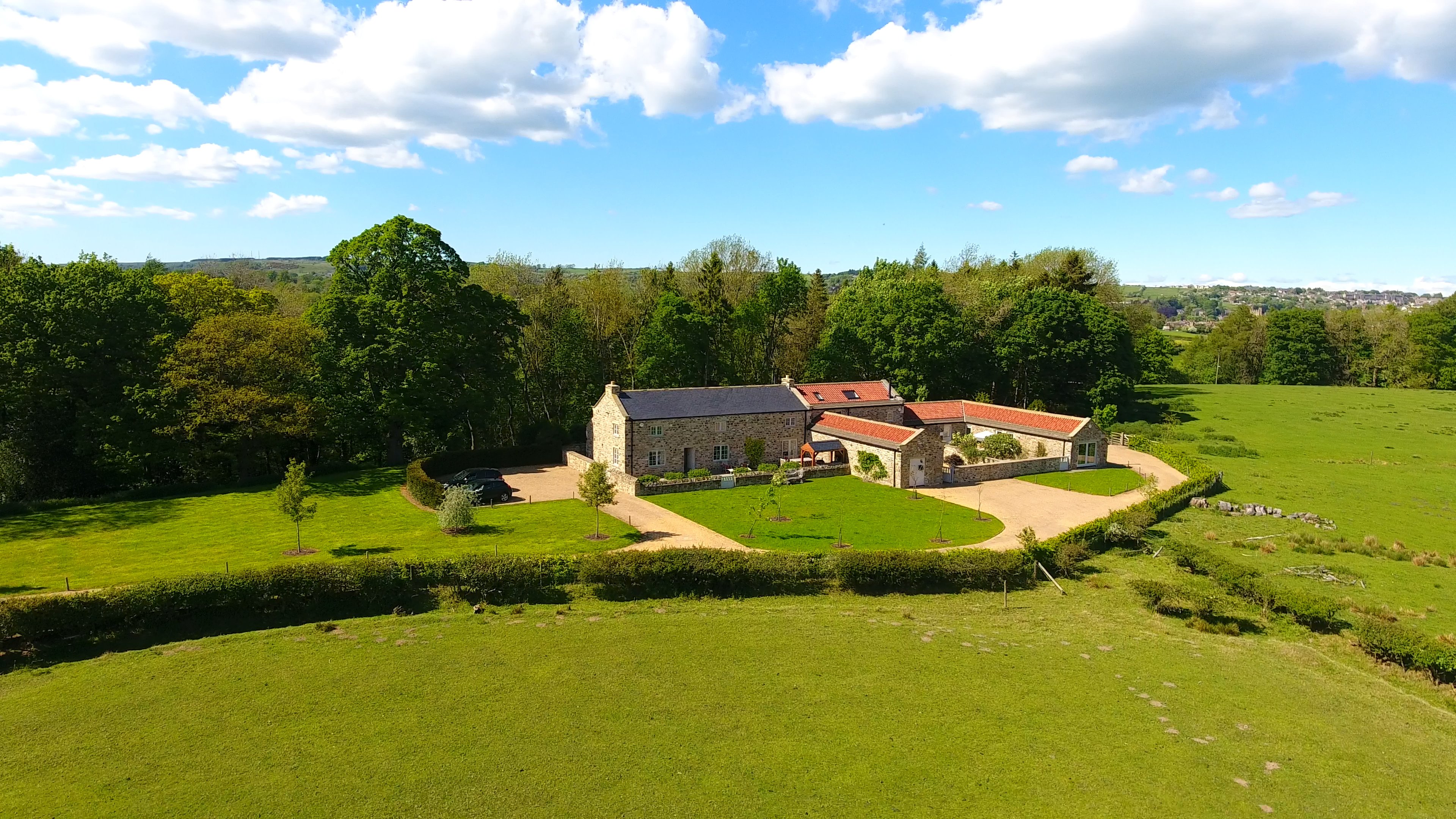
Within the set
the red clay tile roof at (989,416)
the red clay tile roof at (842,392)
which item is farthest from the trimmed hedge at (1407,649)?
the red clay tile roof at (842,392)

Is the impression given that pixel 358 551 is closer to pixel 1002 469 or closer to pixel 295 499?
pixel 295 499

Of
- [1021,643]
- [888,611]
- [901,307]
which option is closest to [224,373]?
[888,611]

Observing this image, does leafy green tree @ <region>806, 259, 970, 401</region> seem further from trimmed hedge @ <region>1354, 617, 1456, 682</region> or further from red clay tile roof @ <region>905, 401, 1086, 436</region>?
trimmed hedge @ <region>1354, 617, 1456, 682</region>

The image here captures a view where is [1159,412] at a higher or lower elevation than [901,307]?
lower

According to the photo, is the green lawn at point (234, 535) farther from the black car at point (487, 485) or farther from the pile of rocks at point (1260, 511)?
the pile of rocks at point (1260, 511)

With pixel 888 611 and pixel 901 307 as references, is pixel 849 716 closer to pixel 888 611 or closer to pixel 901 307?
pixel 888 611

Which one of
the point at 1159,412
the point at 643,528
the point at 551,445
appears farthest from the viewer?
the point at 1159,412
